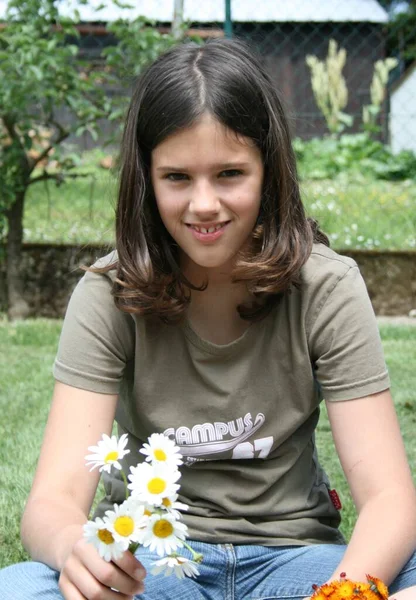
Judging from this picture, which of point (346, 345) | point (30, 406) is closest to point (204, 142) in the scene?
point (346, 345)

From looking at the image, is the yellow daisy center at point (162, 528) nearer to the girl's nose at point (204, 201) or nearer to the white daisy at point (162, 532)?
the white daisy at point (162, 532)

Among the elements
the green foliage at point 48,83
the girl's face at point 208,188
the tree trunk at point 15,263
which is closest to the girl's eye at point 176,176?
the girl's face at point 208,188

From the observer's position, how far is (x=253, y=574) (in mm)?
1700

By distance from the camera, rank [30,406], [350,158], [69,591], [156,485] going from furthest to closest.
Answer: [350,158], [30,406], [69,591], [156,485]

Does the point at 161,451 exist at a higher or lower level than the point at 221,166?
lower

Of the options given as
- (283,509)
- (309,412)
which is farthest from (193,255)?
(283,509)

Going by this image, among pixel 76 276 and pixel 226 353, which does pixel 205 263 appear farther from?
pixel 76 276

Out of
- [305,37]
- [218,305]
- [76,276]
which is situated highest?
[305,37]

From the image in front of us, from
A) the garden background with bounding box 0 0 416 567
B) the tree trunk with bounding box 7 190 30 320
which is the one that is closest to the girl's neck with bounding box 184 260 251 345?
the garden background with bounding box 0 0 416 567

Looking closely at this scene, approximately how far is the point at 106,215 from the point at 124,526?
3.98 m

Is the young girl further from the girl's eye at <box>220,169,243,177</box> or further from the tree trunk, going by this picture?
the tree trunk

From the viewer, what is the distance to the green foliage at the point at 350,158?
7249mm

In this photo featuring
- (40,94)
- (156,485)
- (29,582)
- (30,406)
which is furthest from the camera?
(40,94)

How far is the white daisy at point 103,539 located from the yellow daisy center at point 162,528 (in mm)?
50
